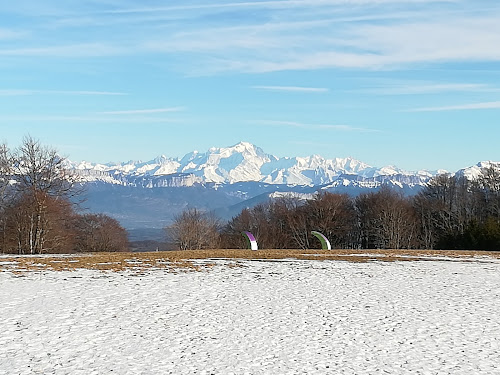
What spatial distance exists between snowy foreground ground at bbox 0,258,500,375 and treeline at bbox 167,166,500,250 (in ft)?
178

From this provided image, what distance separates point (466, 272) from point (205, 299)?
13.7m

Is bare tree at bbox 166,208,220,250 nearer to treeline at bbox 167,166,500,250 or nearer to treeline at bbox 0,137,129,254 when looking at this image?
treeline at bbox 167,166,500,250

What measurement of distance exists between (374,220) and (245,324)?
71942 mm

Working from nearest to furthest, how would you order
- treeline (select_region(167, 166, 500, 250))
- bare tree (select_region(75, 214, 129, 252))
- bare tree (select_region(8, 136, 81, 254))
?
1. bare tree (select_region(8, 136, 81, 254))
2. treeline (select_region(167, 166, 500, 250))
3. bare tree (select_region(75, 214, 129, 252))

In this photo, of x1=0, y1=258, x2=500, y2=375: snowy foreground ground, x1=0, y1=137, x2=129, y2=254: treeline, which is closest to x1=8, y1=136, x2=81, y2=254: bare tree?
x1=0, y1=137, x2=129, y2=254: treeline

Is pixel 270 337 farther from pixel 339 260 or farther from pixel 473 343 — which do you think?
pixel 339 260

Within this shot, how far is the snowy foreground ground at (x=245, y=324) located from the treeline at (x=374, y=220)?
54160mm

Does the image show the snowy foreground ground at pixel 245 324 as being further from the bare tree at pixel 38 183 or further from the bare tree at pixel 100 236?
the bare tree at pixel 100 236

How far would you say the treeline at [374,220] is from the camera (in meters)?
76.1

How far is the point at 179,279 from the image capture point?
64.8 ft

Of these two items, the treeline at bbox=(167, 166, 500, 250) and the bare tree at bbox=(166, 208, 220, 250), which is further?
the treeline at bbox=(167, 166, 500, 250)

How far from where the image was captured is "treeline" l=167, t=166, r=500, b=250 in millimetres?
76125

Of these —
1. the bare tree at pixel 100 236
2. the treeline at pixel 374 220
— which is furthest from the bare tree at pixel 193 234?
the bare tree at pixel 100 236

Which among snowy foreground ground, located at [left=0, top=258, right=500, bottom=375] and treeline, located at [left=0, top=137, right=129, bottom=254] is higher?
treeline, located at [left=0, top=137, right=129, bottom=254]
